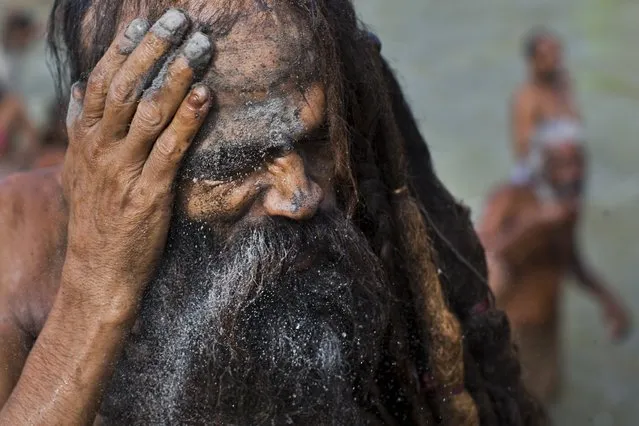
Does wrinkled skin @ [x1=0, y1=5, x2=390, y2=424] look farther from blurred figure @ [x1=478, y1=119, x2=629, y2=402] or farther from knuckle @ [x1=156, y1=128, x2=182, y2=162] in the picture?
blurred figure @ [x1=478, y1=119, x2=629, y2=402]

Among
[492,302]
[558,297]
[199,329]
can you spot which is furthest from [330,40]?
[558,297]

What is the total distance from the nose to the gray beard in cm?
4

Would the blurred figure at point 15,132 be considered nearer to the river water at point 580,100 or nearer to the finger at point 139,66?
the river water at point 580,100

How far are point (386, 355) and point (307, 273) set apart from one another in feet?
1.34

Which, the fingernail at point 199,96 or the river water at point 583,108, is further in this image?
the river water at point 583,108

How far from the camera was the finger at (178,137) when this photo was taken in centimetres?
226

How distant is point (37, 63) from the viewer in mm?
14672

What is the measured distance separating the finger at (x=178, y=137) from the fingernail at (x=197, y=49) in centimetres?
5

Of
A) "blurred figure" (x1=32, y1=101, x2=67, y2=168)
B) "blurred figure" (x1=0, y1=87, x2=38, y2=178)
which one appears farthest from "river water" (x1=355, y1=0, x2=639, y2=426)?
"blurred figure" (x1=0, y1=87, x2=38, y2=178)

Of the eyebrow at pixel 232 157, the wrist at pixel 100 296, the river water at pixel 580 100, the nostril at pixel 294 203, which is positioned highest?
the eyebrow at pixel 232 157

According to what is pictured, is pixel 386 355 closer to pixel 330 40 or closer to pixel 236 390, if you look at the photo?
pixel 236 390

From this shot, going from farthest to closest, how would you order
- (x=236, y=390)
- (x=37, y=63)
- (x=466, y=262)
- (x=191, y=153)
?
(x=37, y=63) < (x=466, y=262) < (x=236, y=390) < (x=191, y=153)

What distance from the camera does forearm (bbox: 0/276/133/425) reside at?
2.43m

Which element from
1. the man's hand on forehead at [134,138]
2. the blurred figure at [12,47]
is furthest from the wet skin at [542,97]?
the man's hand on forehead at [134,138]
